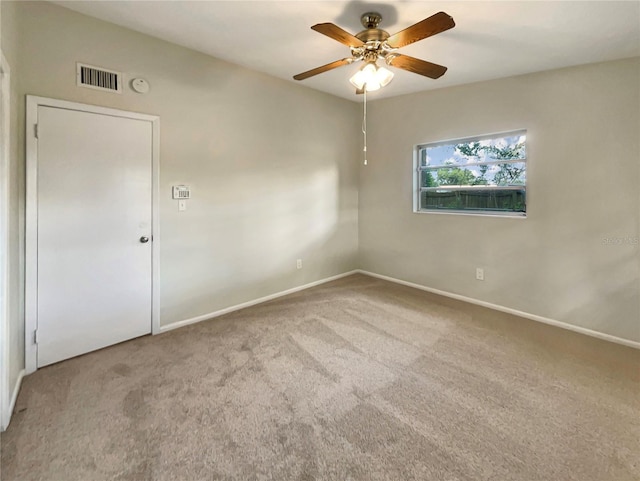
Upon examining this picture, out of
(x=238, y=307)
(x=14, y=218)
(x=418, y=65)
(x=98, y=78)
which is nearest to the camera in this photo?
(x=14, y=218)

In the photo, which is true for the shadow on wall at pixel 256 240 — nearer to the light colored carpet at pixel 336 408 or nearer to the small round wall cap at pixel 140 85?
the light colored carpet at pixel 336 408

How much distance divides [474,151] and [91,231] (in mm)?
4017

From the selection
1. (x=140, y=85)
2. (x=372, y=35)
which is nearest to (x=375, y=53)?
(x=372, y=35)

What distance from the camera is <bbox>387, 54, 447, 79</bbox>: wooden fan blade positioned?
222 centimetres

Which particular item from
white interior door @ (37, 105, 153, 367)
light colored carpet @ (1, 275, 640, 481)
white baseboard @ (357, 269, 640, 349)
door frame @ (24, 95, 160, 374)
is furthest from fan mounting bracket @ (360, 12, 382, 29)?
white baseboard @ (357, 269, 640, 349)

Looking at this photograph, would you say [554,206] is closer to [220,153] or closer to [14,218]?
[220,153]

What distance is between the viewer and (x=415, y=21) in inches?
91.9

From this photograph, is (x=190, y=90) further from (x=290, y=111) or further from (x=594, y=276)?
(x=594, y=276)

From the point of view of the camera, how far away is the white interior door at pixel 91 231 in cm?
226

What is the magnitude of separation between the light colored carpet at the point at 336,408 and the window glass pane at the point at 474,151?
1.88m

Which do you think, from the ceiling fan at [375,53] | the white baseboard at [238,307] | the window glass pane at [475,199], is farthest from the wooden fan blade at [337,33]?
the white baseboard at [238,307]

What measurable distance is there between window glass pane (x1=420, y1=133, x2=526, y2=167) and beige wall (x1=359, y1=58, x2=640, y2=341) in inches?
5.7

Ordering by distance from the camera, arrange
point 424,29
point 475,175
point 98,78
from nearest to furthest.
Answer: point 424,29 → point 98,78 → point 475,175

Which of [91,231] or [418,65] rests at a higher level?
[418,65]
